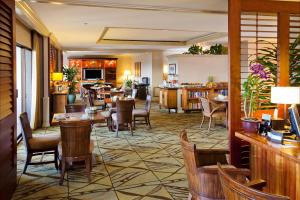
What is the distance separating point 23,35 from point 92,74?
1390 cm

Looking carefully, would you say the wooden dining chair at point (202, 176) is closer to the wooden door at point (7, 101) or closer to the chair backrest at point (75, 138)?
the chair backrest at point (75, 138)

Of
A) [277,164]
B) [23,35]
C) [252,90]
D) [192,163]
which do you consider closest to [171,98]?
[23,35]

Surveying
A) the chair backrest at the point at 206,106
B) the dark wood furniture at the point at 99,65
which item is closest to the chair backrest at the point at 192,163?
the chair backrest at the point at 206,106

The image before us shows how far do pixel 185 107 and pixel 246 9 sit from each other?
736 cm

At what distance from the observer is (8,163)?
3.53m

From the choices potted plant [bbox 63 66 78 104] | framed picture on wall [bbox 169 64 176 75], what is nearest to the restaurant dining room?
potted plant [bbox 63 66 78 104]

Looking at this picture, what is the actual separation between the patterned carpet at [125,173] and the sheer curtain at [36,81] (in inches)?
66.8

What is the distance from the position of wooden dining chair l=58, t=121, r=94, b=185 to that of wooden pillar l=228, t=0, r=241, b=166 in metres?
1.96

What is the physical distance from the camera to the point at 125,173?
179 inches

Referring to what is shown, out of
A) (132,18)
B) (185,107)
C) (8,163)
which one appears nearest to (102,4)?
(132,18)

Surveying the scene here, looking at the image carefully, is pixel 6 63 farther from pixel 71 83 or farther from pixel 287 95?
pixel 71 83

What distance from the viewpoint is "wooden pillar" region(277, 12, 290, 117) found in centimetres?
412

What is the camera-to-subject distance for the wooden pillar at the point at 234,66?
3.95 metres

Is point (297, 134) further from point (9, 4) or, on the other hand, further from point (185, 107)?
point (185, 107)
